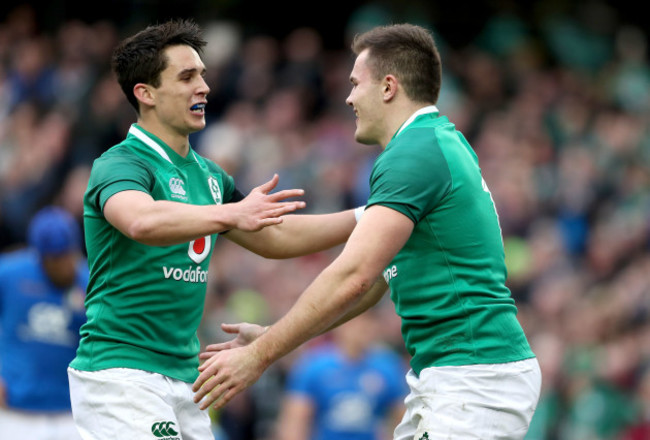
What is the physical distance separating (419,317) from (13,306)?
15.5 feet

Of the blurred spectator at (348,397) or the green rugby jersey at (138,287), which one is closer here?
the green rugby jersey at (138,287)

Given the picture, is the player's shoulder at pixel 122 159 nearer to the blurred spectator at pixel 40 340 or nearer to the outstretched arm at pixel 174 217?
the outstretched arm at pixel 174 217

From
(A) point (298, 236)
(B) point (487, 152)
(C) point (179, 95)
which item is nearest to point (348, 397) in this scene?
(A) point (298, 236)

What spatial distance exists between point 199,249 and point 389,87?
1.26 m

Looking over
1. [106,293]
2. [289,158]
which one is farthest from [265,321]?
[106,293]

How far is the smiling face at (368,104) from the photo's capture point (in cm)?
554

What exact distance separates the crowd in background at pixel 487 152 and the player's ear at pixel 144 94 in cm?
556

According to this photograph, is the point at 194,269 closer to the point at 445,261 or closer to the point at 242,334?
the point at 242,334

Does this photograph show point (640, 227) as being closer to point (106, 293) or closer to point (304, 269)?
point (304, 269)

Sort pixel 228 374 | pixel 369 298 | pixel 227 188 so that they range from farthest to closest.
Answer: pixel 227 188, pixel 369 298, pixel 228 374

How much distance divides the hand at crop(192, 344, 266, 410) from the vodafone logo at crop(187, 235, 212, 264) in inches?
26.4

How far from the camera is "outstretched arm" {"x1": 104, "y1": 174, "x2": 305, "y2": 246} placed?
495 centimetres

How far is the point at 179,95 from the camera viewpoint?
5672 millimetres

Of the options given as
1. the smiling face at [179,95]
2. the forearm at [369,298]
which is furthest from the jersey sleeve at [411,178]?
the smiling face at [179,95]
